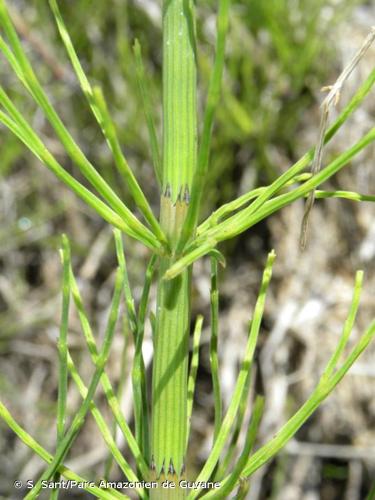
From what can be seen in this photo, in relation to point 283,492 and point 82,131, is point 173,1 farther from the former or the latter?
point 283,492

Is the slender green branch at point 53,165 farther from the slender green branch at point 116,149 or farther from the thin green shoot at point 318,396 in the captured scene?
the thin green shoot at point 318,396

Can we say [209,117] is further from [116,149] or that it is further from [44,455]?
[44,455]

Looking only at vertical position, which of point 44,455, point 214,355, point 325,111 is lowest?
point 44,455

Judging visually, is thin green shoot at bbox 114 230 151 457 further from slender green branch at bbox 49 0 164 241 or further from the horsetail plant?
slender green branch at bbox 49 0 164 241

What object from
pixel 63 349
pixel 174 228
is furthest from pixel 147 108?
pixel 63 349

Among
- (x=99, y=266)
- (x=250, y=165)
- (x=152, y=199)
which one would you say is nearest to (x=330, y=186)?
(x=250, y=165)

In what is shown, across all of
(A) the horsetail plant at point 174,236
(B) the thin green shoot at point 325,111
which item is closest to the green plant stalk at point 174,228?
(A) the horsetail plant at point 174,236

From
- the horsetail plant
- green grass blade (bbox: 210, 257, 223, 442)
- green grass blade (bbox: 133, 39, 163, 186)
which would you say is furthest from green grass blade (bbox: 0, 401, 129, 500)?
green grass blade (bbox: 133, 39, 163, 186)
